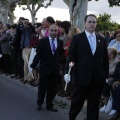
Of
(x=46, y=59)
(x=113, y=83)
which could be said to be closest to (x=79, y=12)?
(x=46, y=59)

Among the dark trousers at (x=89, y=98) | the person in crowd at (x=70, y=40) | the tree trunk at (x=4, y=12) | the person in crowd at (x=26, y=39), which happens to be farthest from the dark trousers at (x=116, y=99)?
the tree trunk at (x=4, y=12)

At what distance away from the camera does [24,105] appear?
9.30m

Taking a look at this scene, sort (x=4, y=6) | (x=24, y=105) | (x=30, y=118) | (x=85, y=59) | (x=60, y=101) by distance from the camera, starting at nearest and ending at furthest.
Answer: (x=85, y=59)
(x=30, y=118)
(x=24, y=105)
(x=60, y=101)
(x=4, y=6)

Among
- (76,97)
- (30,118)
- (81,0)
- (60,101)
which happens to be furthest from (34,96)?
(81,0)

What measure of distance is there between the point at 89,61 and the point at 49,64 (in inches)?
76.8

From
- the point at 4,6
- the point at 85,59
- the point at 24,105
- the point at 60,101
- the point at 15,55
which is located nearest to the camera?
the point at 85,59

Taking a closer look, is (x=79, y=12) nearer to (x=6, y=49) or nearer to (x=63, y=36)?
(x=6, y=49)

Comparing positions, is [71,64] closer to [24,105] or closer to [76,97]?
[76,97]

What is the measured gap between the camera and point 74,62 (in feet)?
23.4

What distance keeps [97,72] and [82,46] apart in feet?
1.75

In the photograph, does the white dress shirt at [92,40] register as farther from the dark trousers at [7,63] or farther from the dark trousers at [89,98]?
the dark trousers at [7,63]

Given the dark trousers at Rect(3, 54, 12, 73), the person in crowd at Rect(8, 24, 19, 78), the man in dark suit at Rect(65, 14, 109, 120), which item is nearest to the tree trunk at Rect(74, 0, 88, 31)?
the person in crowd at Rect(8, 24, 19, 78)

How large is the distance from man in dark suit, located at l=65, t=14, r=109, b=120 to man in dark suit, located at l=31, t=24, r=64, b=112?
165 centimetres

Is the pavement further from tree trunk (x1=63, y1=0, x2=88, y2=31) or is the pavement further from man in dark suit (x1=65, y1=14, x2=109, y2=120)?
tree trunk (x1=63, y1=0, x2=88, y2=31)
